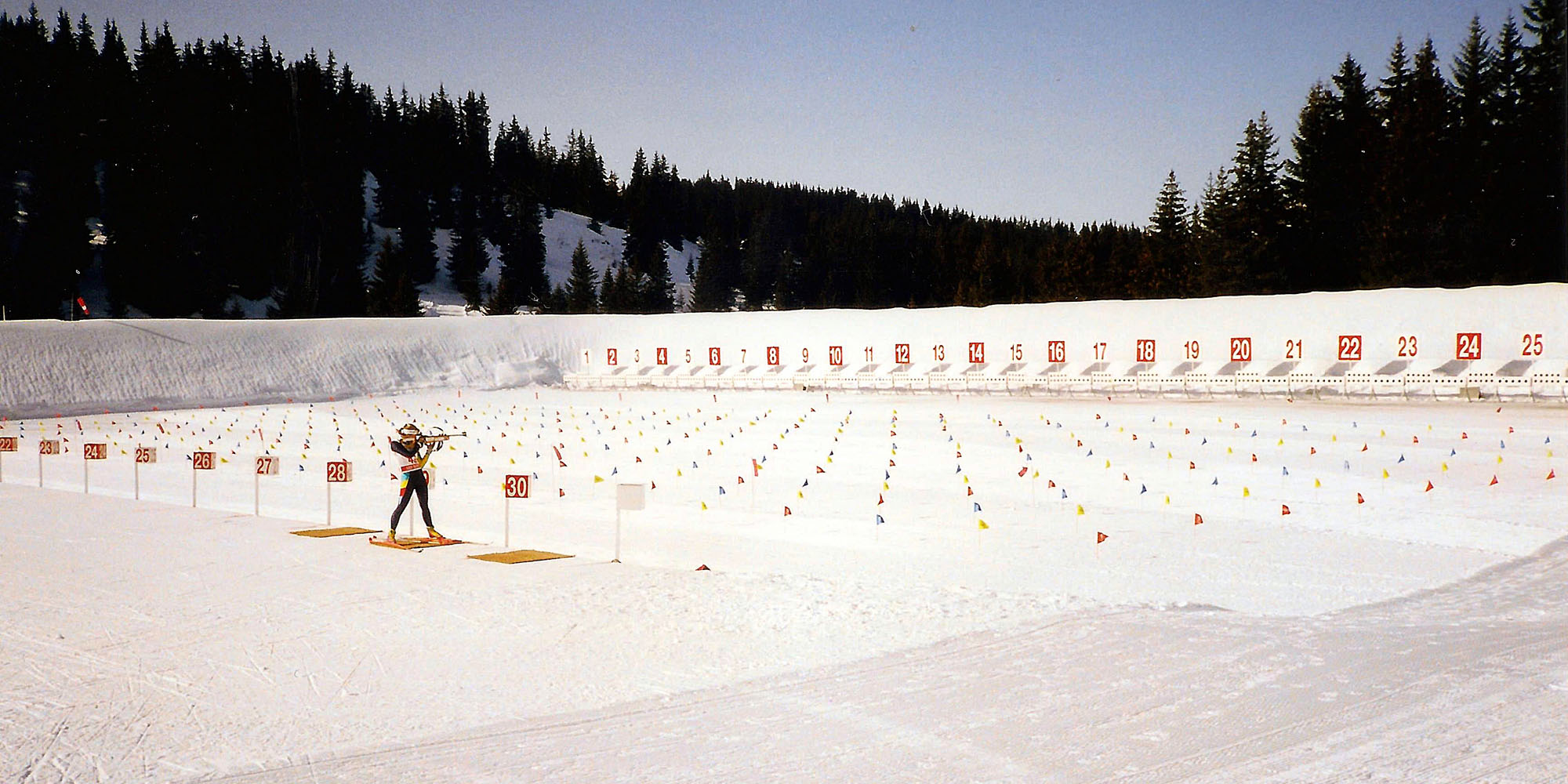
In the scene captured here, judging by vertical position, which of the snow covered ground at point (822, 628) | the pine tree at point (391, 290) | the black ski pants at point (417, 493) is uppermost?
the pine tree at point (391, 290)

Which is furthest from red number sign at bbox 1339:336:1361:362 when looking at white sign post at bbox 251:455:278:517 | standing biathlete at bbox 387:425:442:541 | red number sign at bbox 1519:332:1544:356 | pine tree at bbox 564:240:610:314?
pine tree at bbox 564:240:610:314

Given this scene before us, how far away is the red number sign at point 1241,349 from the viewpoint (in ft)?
119

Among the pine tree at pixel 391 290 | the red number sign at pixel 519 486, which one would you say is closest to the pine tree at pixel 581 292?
the pine tree at pixel 391 290

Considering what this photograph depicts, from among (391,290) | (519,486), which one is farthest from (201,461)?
(391,290)

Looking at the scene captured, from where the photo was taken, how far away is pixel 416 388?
43750 mm

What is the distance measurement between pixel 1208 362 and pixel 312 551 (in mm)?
30911

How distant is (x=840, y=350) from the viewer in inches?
1785

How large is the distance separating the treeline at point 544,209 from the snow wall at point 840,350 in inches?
801

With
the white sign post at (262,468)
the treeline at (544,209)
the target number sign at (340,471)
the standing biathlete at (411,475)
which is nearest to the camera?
the standing biathlete at (411,475)

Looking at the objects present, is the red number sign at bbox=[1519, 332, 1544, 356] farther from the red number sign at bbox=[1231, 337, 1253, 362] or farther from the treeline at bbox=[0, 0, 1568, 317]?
the treeline at bbox=[0, 0, 1568, 317]

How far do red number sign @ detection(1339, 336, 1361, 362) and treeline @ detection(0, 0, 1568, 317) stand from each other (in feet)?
67.9

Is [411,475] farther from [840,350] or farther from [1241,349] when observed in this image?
[840,350]

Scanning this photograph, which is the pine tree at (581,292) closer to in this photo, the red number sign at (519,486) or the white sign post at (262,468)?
the white sign post at (262,468)

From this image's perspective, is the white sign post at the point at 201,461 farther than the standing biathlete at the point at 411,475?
Yes
